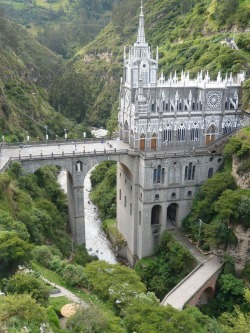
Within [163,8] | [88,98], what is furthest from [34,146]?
[163,8]

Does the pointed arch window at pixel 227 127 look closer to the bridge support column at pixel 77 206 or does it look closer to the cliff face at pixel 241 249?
the cliff face at pixel 241 249

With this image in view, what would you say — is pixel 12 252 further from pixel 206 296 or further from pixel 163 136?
pixel 163 136

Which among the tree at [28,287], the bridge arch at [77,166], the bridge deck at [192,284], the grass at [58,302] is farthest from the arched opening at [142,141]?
the tree at [28,287]

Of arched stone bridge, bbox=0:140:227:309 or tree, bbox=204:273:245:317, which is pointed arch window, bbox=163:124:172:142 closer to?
arched stone bridge, bbox=0:140:227:309

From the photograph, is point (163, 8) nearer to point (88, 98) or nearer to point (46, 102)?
point (88, 98)

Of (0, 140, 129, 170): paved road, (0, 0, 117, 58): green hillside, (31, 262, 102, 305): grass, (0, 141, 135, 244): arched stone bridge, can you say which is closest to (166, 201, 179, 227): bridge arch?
(0, 141, 135, 244): arched stone bridge

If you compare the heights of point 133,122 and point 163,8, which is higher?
point 163,8
